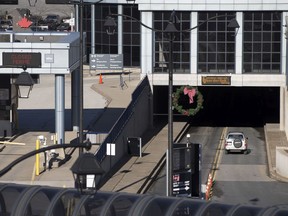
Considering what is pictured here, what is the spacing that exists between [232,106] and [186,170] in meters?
38.4

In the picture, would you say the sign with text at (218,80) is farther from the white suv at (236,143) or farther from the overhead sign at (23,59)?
the overhead sign at (23,59)

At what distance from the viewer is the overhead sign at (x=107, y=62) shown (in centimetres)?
7200

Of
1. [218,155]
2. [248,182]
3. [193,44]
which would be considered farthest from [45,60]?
[193,44]

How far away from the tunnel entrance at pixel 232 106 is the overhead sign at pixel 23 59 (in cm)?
2064

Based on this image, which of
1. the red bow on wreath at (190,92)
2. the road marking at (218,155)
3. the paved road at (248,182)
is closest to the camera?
the paved road at (248,182)

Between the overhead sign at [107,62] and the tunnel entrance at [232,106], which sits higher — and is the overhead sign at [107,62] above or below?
above

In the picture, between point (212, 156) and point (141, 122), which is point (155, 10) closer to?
point (141, 122)

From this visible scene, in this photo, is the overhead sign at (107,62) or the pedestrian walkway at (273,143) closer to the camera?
the pedestrian walkway at (273,143)

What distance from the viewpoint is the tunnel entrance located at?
67938 mm

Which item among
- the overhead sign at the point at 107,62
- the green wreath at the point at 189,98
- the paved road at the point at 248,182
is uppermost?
the overhead sign at the point at 107,62

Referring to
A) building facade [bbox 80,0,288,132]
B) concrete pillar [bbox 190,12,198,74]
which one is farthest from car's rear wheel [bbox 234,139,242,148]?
concrete pillar [bbox 190,12,198,74]

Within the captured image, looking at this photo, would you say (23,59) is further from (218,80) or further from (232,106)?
(232,106)

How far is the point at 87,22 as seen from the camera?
84.0m

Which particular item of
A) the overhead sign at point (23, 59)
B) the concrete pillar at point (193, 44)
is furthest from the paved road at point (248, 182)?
the overhead sign at point (23, 59)
